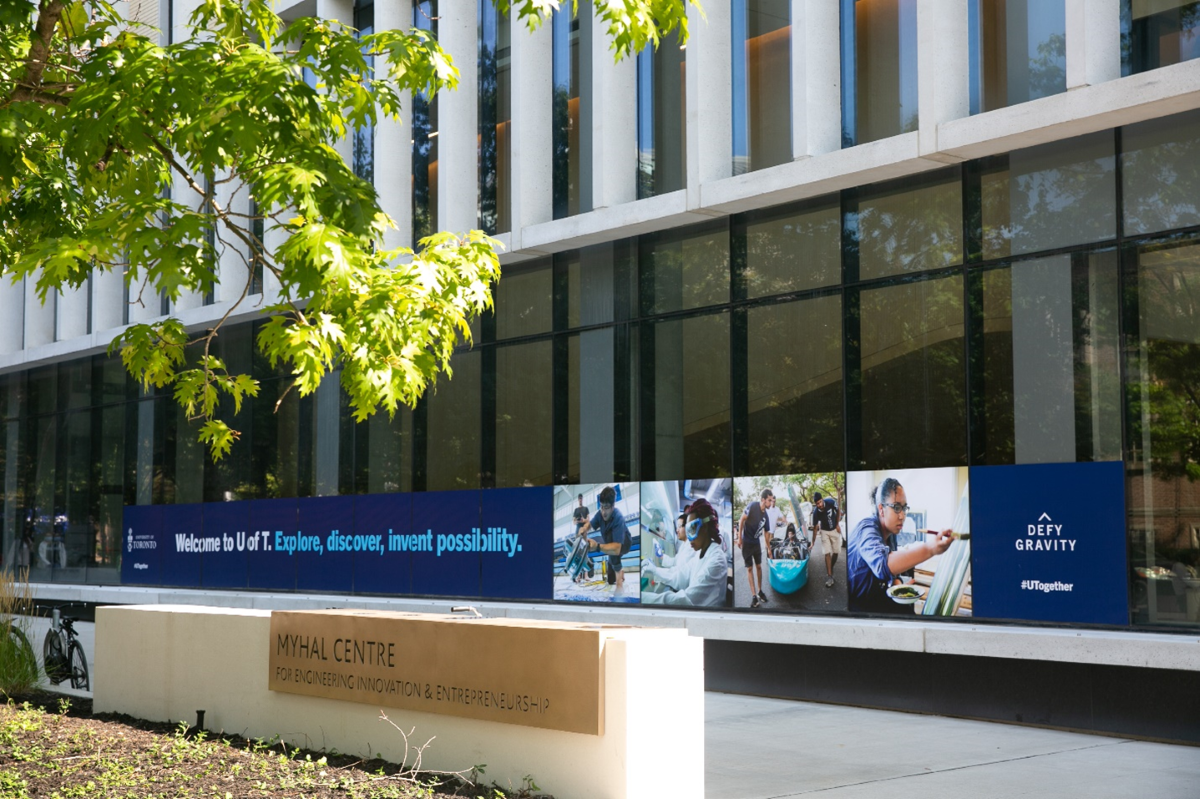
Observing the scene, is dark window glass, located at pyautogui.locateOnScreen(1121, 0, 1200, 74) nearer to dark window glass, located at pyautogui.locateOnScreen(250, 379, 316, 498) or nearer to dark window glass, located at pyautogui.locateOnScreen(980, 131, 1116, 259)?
dark window glass, located at pyautogui.locateOnScreen(980, 131, 1116, 259)

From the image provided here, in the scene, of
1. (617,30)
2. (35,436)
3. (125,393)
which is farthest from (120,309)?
(617,30)

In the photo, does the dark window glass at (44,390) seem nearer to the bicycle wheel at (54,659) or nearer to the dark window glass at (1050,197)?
the bicycle wheel at (54,659)

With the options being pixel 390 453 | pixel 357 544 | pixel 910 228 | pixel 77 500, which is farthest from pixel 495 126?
pixel 77 500

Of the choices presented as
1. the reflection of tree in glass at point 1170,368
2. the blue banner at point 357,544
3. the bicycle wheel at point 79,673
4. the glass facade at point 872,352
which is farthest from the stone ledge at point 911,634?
the bicycle wheel at point 79,673

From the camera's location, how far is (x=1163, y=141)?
11.6 metres

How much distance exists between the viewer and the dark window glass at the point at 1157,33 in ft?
37.7

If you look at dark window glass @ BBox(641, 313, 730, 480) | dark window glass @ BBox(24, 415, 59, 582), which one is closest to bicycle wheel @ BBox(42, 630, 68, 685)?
dark window glass @ BBox(641, 313, 730, 480)

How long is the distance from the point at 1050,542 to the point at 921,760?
3057 millimetres

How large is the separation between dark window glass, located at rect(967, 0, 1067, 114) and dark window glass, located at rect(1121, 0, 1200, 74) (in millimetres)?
653

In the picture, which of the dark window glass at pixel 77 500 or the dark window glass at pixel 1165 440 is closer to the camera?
the dark window glass at pixel 1165 440

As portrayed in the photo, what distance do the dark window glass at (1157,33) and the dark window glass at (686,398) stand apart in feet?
17.6

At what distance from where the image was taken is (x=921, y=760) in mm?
9883

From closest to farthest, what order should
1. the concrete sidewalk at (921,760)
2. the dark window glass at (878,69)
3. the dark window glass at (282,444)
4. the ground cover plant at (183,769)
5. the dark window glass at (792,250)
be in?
the ground cover plant at (183,769) < the concrete sidewalk at (921,760) < the dark window glass at (878,69) < the dark window glass at (792,250) < the dark window glass at (282,444)

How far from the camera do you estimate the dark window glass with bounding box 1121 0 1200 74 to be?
11477mm
